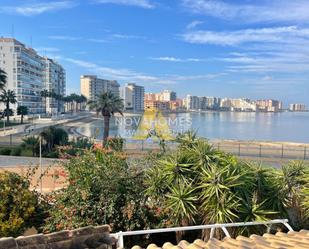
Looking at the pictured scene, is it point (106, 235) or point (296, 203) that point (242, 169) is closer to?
point (296, 203)

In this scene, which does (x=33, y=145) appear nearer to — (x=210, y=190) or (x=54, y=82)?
(x=210, y=190)

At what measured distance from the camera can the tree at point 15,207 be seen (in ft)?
19.2

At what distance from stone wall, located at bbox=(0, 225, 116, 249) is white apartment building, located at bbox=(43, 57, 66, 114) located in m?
123

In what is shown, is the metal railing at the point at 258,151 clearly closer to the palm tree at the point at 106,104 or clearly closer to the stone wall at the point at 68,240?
the palm tree at the point at 106,104

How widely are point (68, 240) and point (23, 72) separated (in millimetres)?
110487

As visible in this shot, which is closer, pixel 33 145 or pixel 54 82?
pixel 33 145

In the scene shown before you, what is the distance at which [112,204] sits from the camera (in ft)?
19.1

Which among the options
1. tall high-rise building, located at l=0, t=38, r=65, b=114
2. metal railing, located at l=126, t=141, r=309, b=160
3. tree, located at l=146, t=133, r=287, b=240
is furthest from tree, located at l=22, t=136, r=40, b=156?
tall high-rise building, located at l=0, t=38, r=65, b=114

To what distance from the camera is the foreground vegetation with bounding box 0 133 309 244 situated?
5.66 meters

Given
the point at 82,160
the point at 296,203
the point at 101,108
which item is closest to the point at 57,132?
the point at 101,108

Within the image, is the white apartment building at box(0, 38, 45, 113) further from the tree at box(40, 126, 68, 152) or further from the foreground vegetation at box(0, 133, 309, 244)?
the foreground vegetation at box(0, 133, 309, 244)

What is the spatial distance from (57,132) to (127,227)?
21.7 m

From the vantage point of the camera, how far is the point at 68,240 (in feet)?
13.1

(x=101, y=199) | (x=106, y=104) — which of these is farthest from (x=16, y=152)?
(x=101, y=199)
